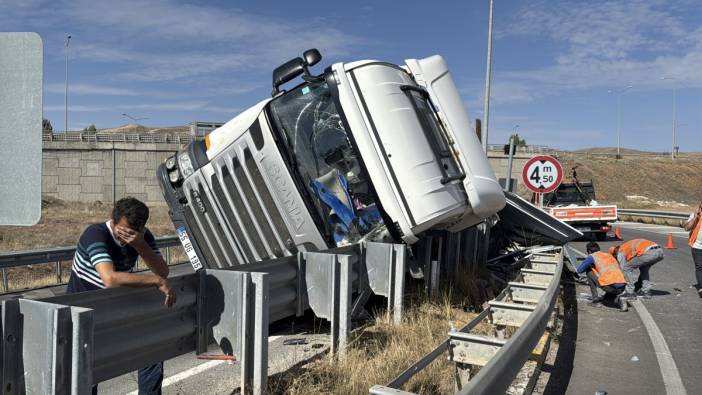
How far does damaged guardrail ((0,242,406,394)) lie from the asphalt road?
1717 mm

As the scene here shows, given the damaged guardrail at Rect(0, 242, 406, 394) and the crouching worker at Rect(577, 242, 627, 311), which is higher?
the damaged guardrail at Rect(0, 242, 406, 394)

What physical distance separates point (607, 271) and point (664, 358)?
2583 millimetres

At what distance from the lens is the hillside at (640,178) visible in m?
60.3

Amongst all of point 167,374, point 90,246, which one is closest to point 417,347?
point 167,374

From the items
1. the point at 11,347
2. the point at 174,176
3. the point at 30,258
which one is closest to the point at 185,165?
the point at 174,176

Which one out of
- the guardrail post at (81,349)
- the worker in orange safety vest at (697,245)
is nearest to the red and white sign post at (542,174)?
the worker in orange safety vest at (697,245)

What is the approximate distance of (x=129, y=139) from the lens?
56.0 metres

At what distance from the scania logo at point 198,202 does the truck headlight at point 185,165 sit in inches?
9.5

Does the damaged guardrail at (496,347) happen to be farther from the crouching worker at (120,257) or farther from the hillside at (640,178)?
the hillside at (640,178)

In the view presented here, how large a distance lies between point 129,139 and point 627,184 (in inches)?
2094

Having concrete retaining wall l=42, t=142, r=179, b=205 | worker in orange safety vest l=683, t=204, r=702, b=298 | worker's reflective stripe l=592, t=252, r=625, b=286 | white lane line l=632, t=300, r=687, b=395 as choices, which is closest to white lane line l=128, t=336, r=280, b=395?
white lane line l=632, t=300, r=687, b=395

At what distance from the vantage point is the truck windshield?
19.6 ft

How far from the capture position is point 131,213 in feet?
11.4

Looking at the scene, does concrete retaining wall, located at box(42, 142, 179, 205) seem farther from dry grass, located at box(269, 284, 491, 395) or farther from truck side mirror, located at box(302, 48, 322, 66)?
dry grass, located at box(269, 284, 491, 395)
